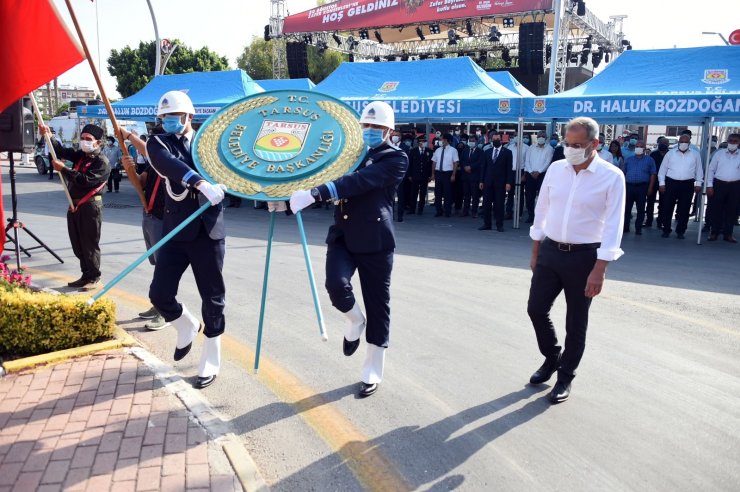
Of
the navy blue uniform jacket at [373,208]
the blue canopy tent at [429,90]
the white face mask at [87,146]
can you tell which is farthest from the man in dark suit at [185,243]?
the blue canopy tent at [429,90]

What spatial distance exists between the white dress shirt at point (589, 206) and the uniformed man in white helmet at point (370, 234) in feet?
3.43

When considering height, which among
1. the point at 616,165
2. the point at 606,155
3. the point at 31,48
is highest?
the point at 31,48

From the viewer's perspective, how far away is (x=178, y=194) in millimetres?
4273

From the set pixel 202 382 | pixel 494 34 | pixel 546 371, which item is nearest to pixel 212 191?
pixel 202 382

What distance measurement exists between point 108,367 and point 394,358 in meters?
2.18

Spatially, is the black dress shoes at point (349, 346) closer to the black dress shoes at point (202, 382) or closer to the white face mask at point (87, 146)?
the black dress shoes at point (202, 382)

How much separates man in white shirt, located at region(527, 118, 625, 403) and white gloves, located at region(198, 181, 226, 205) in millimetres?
2179

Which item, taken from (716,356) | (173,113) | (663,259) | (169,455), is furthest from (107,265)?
(663,259)

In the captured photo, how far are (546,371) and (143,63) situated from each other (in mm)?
48351

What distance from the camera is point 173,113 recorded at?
4.26 metres

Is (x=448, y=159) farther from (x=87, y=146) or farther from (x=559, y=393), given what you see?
(x=559, y=393)

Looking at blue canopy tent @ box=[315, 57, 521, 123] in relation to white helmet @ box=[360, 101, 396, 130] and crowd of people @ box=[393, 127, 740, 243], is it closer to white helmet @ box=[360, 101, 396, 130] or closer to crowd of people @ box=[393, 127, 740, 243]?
crowd of people @ box=[393, 127, 740, 243]

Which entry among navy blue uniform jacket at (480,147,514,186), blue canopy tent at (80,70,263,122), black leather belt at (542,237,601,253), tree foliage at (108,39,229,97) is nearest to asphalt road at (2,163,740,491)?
black leather belt at (542,237,601,253)

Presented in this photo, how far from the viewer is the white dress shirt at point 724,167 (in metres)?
11.6
